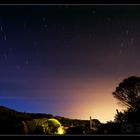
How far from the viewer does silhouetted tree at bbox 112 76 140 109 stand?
370 inches

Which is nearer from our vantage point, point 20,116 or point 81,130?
point 81,130

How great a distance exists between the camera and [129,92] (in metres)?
10.7

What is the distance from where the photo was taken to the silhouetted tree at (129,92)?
9.39 m

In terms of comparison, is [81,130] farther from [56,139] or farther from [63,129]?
[56,139]

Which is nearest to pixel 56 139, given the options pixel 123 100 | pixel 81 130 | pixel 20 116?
pixel 81 130

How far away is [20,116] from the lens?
9117 millimetres

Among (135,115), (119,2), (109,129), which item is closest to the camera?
(119,2)

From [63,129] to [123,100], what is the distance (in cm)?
175

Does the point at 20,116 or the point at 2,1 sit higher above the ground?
the point at 2,1

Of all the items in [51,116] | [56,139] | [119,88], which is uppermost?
[119,88]

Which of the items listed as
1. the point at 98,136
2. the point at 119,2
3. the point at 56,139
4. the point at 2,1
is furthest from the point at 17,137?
the point at 119,2

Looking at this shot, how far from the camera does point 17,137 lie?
6.52m

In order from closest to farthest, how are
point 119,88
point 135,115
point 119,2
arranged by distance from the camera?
point 119,2 → point 135,115 → point 119,88

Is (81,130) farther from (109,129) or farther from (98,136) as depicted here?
(98,136)
